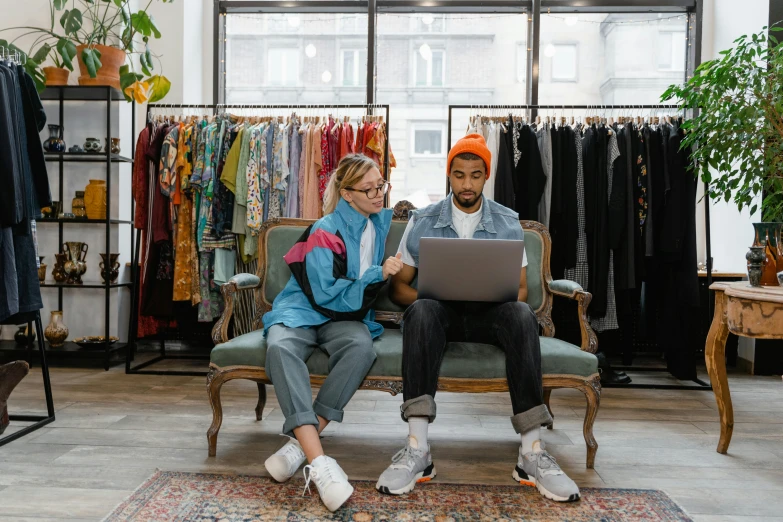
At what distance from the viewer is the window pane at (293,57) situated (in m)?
4.43

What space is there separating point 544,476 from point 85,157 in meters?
3.31

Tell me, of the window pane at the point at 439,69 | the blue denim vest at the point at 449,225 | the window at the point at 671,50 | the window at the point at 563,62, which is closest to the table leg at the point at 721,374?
the blue denim vest at the point at 449,225

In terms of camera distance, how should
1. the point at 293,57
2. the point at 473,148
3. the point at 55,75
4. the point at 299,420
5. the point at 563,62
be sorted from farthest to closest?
the point at 293,57 → the point at 563,62 → the point at 55,75 → the point at 473,148 → the point at 299,420

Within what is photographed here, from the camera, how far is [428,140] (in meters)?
4.38

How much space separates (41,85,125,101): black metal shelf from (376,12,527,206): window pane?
1.73 metres

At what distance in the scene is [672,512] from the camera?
173 centimetres

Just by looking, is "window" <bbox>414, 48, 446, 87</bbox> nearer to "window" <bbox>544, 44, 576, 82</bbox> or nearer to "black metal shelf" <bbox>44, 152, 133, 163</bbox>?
"window" <bbox>544, 44, 576, 82</bbox>

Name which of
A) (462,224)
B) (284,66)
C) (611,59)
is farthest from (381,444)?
(611,59)

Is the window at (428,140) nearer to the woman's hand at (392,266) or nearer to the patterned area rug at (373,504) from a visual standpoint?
the woman's hand at (392,266)

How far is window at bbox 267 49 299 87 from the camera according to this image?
14.6ft

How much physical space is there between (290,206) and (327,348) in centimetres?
157

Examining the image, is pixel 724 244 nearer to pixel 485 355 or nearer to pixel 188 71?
pixel 485 355

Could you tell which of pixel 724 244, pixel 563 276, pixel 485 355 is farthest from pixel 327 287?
pixel 724 244

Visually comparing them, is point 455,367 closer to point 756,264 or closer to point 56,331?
point 756,264
